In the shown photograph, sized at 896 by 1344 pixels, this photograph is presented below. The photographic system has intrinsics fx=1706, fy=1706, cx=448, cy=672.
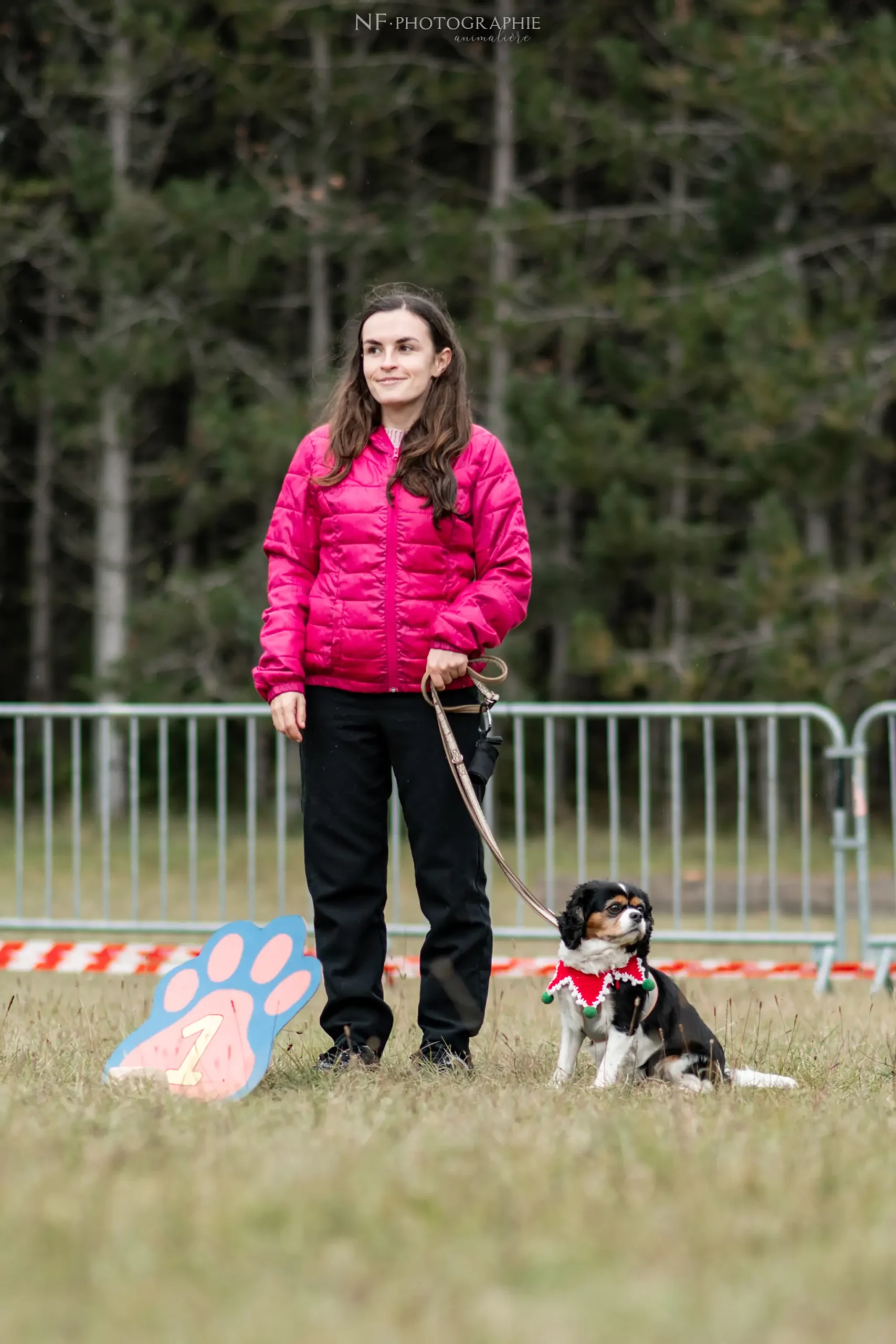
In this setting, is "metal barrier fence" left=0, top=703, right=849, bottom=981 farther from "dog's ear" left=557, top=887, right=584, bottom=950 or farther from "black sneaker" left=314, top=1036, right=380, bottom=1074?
"dog's ear" left=557, top=887, right=584, bottom=950

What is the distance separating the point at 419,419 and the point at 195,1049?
5.45 feet

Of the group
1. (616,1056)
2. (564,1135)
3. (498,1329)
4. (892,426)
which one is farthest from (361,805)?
(892,426)

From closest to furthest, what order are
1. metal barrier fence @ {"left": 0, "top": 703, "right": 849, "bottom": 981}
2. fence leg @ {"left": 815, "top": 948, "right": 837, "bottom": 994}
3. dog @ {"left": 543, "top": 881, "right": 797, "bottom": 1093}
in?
dog @ {"left": 543, "top": 881, "right": 797, "bottom": 1093}
fence leg @ {"left": 815, "top": 948, "right": 837, "bottom": 994}
metal barrier fence @ {"left": 0, "top": 703, "right": 849, "bottom": 981}

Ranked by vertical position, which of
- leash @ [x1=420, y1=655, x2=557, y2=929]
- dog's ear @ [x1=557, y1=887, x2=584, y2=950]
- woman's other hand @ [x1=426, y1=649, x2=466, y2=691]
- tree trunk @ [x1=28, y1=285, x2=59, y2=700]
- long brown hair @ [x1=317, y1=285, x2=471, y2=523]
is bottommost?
dog's ear @ [x1=557, y1=887, x2=584, y2=950]

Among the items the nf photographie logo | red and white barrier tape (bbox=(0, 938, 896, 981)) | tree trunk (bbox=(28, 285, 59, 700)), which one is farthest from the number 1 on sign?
tree trunk (bbox=(28, 285, 59, 700))

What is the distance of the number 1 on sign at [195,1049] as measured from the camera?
391 cm

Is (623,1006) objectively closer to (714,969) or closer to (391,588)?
(391,588)

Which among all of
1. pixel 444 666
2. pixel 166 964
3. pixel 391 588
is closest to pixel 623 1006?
pixel 444 666

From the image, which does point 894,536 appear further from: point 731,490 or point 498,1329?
point 498,1329

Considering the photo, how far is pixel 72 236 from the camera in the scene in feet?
58.3

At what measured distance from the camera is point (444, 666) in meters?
4.13

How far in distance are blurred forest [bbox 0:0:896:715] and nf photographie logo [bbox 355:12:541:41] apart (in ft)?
0.23

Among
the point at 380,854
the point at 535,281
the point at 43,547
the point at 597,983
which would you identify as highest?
the point at 535,281

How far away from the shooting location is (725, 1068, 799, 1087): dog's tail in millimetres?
4070
